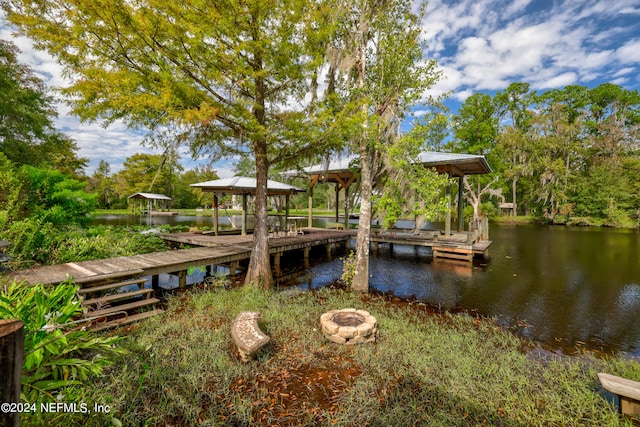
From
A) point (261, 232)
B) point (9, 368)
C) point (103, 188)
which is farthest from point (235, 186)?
point (103, 188)

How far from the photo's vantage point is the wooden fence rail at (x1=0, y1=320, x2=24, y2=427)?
985 mm

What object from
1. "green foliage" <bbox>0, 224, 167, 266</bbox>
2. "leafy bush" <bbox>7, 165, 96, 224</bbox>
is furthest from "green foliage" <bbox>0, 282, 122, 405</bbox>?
"leafy bush" <bbox>7, 165, 96, 224</bbox>

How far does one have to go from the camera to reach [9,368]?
1020 millimetres

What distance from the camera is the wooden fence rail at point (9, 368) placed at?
985mm

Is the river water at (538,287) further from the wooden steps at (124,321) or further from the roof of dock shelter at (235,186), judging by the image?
the wooden steps at (124,321)

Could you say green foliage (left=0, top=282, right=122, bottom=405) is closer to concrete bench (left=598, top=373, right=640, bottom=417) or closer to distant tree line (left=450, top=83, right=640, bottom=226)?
concrete bench (left=598, top=373, right=640, bottom=417)

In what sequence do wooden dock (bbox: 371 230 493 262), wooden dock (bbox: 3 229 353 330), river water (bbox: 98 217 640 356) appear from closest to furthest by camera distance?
wooden dock (bbox: 3 229 353 330) → river water (bbox: 98 217 640 356) → wooden dock (bbox: 371 230 493 262)

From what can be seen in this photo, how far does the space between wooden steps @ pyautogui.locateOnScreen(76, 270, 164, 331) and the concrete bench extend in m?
6.92

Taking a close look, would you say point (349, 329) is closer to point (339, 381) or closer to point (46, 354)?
point (339, 381)

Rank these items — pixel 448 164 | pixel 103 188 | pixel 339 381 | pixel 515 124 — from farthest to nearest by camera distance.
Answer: pixel 103 188, pixel 515 124, pixel 448 164, pixel 339 381

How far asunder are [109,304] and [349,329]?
15.7 feet

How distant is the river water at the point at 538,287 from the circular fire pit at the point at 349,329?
139 inches

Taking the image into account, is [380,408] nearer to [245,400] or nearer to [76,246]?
[245,400]

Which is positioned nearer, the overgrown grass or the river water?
the overgrown grass
